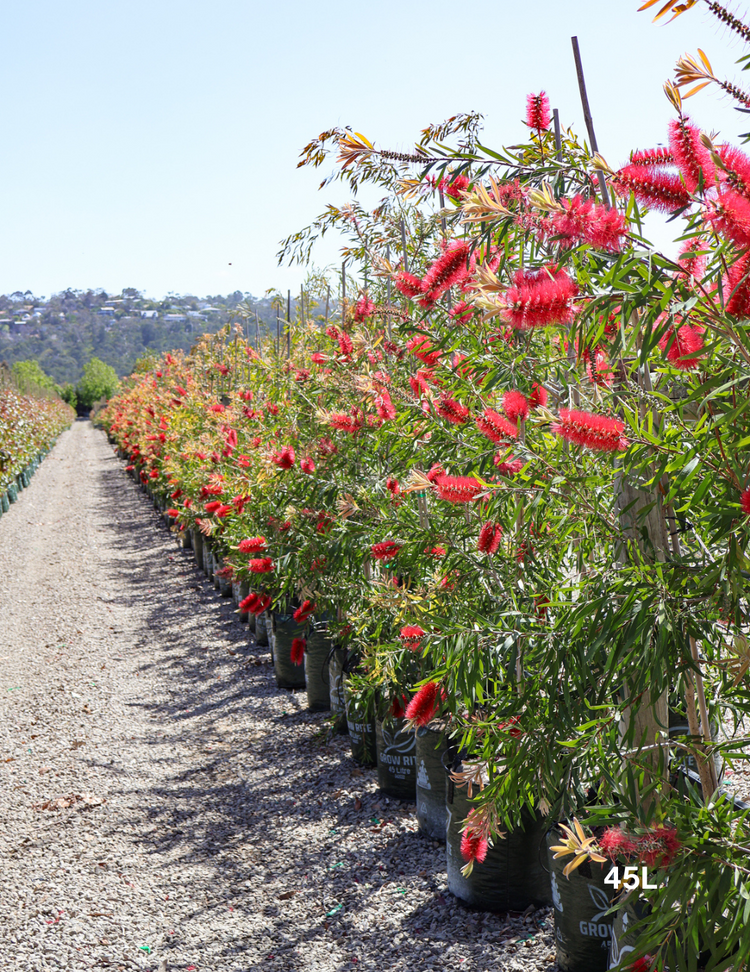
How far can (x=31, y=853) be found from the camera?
3.29m

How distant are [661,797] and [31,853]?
2923 millimetres

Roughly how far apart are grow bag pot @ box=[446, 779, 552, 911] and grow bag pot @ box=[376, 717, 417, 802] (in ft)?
2.39

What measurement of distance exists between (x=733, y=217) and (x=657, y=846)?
915mm

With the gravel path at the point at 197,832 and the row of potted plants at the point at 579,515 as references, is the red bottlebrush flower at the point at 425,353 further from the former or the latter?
the gravel path at the point at 197,832

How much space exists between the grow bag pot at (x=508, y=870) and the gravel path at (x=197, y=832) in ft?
0.19

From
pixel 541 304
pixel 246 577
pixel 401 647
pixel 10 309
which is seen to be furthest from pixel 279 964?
pixel 10 309

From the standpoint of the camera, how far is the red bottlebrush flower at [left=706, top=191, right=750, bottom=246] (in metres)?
0.92

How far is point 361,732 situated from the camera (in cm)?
380

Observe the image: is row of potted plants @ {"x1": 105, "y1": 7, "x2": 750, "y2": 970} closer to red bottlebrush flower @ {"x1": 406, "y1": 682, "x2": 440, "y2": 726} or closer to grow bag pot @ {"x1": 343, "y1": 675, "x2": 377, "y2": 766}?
red bottlebrush flower @ {"x1": 406, "y1": 682, "x2": 440, "y2": 726}

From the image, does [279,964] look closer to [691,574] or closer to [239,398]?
[691,574]

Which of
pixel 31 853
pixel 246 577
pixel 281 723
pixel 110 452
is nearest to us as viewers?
pixel 31 853

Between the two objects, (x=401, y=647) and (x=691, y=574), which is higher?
(x=691, y=574)

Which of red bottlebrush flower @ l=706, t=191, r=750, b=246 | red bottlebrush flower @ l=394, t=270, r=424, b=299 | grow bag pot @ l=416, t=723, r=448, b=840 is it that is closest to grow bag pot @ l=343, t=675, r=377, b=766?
grow bag pot @ l=416, t=723, r=448, b=840

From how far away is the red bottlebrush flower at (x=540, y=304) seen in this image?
1114 millimetres
